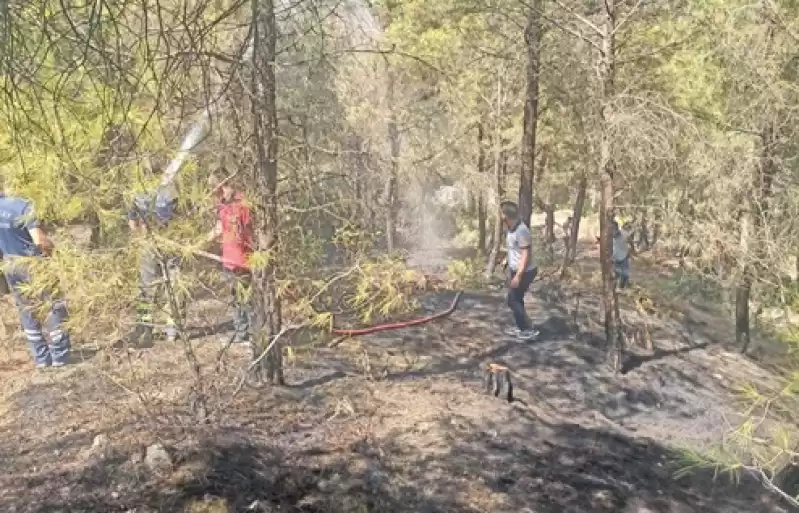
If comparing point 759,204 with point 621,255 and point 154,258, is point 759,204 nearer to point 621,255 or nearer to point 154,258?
point 621,255

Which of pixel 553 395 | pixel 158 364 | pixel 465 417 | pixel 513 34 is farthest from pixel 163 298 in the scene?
pixel 513 34

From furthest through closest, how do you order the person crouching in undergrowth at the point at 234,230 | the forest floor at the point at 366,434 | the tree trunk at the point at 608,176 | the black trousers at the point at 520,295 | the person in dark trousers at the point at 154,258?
the black trousers at the point at 520,295, the tree trunk at the point at 608,176, the person crouching in undergrowth at the point at 234,230, the person in dark trousers at the point at 154,258, the forest floor at the point at 366,434

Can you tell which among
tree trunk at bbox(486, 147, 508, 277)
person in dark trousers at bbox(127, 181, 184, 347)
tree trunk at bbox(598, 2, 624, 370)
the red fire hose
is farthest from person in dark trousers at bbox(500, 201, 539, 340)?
tree trunk at bbox(486, 147, 508, 277)

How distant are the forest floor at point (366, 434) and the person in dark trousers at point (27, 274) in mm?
220

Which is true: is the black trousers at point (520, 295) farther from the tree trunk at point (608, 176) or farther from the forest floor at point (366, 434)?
the tree trunk at point (608, 176)

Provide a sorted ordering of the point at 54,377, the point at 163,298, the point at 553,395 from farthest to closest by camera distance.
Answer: the point at 553,395 → the point at 54,377 → the point at 163,298

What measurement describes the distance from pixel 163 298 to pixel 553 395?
4305 mm

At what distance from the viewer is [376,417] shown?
20.0 ft

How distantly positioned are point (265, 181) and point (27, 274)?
6.78ft

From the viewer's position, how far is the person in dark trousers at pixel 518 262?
8344 mm

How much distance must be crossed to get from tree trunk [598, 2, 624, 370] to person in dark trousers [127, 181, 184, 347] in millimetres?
5204

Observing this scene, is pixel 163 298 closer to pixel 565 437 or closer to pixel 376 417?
pixel 376 417

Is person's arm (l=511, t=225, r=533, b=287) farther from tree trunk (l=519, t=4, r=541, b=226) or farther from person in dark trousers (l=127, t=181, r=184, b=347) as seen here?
tree trunk (l=519, t=4, r=541, b=226)

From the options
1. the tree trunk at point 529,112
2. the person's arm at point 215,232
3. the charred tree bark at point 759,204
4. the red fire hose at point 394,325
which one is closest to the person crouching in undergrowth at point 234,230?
the person's arm at point 215,232
